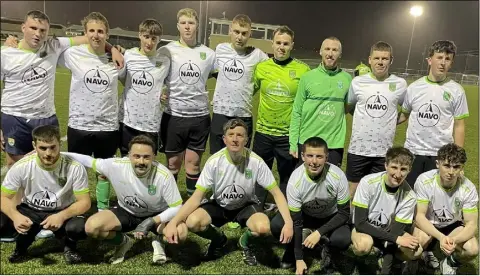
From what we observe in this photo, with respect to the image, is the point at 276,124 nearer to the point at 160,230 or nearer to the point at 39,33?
the point at 160,230

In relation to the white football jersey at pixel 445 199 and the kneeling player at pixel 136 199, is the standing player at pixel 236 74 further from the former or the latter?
the white football jersey at pixel 445 199

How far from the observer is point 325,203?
3449mm

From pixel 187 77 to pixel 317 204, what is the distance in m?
1.82

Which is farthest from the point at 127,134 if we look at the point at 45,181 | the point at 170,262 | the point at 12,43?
the point at 170,262

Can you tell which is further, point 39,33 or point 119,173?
point 39,33

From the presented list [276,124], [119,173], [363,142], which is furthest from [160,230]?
[363,142]

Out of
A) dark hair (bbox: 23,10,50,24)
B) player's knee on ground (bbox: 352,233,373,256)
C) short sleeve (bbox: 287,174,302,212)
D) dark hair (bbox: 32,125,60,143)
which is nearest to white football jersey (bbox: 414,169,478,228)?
player's knee on ground (bbox: 352,233,373,256)

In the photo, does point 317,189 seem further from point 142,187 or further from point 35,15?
point 35,15

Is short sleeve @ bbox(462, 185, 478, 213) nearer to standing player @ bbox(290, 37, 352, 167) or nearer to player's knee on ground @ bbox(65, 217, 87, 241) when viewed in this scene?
standing player @ bbox(290, 37, 352, 167)

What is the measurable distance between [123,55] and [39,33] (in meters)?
0.75

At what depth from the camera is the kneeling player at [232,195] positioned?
11.1 feet

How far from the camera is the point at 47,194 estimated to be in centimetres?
332

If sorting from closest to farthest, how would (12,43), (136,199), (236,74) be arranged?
(136,199)
(12,43)
(236,74)

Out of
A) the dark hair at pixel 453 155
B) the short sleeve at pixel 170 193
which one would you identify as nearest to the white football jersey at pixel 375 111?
the dark hair at pixel 453 155
